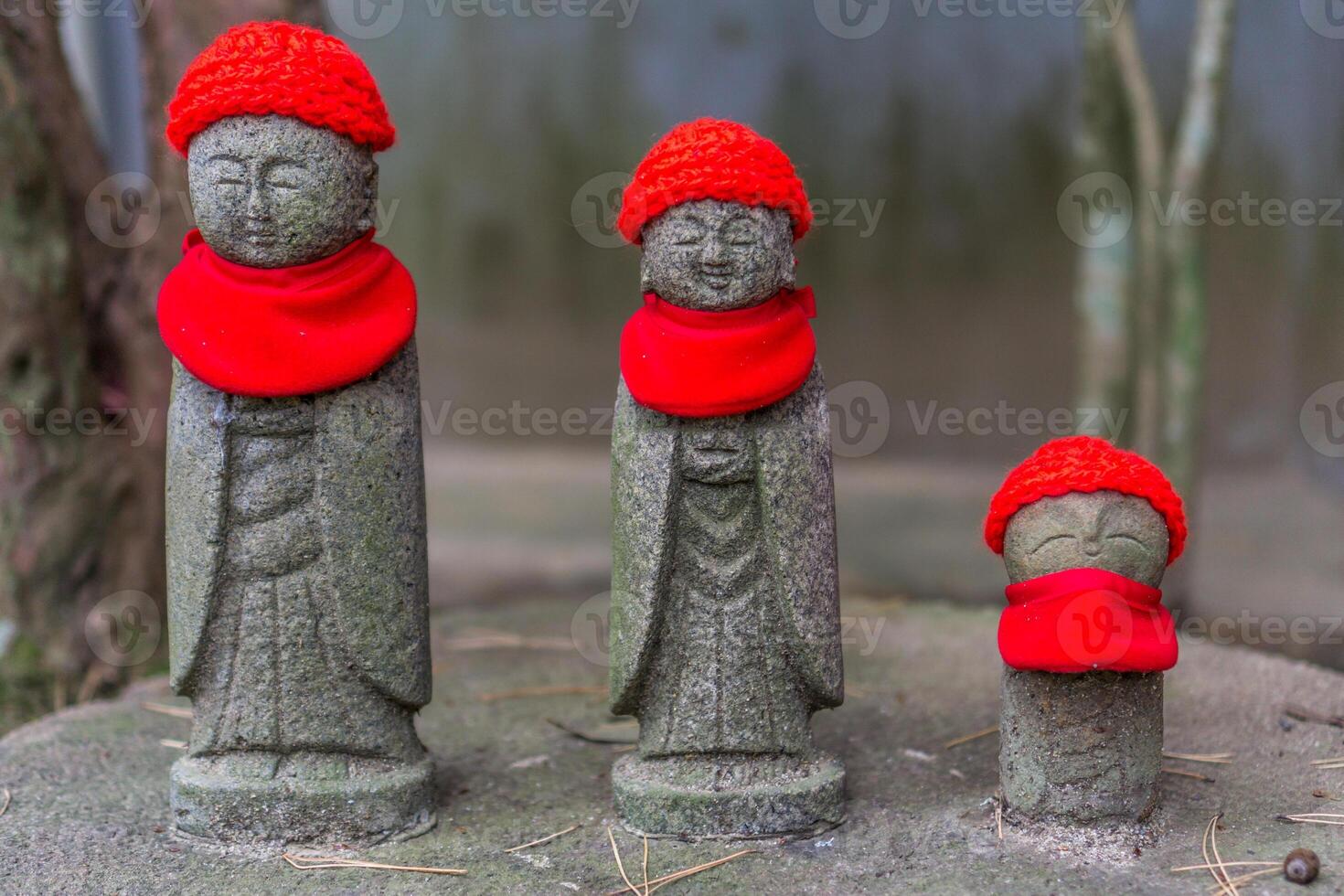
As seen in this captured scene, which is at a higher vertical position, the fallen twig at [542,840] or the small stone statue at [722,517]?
the small stone statue at [722,517]

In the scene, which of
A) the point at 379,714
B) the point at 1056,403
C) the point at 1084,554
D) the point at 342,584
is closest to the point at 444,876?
the point at 379,714

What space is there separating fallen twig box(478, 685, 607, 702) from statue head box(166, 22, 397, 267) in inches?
76.0

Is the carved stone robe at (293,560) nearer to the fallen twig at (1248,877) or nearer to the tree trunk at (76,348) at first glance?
the tree trunk at (76,348)

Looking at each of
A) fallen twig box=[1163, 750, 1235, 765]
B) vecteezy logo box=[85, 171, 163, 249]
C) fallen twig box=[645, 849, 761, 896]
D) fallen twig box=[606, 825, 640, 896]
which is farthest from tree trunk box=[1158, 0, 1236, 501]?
vecteezy logo box=[85, 171, 163, 249]

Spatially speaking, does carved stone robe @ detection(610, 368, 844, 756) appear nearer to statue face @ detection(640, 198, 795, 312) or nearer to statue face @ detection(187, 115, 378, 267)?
statue face @ detection(640, 198, 795, 312)

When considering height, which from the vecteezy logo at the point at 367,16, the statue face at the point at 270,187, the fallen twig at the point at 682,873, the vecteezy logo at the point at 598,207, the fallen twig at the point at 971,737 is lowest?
the fallen twig at the point at 682,873

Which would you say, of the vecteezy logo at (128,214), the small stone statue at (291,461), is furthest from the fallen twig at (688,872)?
the vecteezy logo at (128,214)

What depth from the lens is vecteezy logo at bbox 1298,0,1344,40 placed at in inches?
206

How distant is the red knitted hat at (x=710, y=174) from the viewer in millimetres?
3217

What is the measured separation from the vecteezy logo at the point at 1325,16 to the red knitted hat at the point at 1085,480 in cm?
284

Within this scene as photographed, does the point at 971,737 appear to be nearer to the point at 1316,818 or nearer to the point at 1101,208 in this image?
the point at 1316,818

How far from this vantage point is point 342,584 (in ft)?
11.1

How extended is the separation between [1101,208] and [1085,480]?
2.71 meters

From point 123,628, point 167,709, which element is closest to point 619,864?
point 167,709
